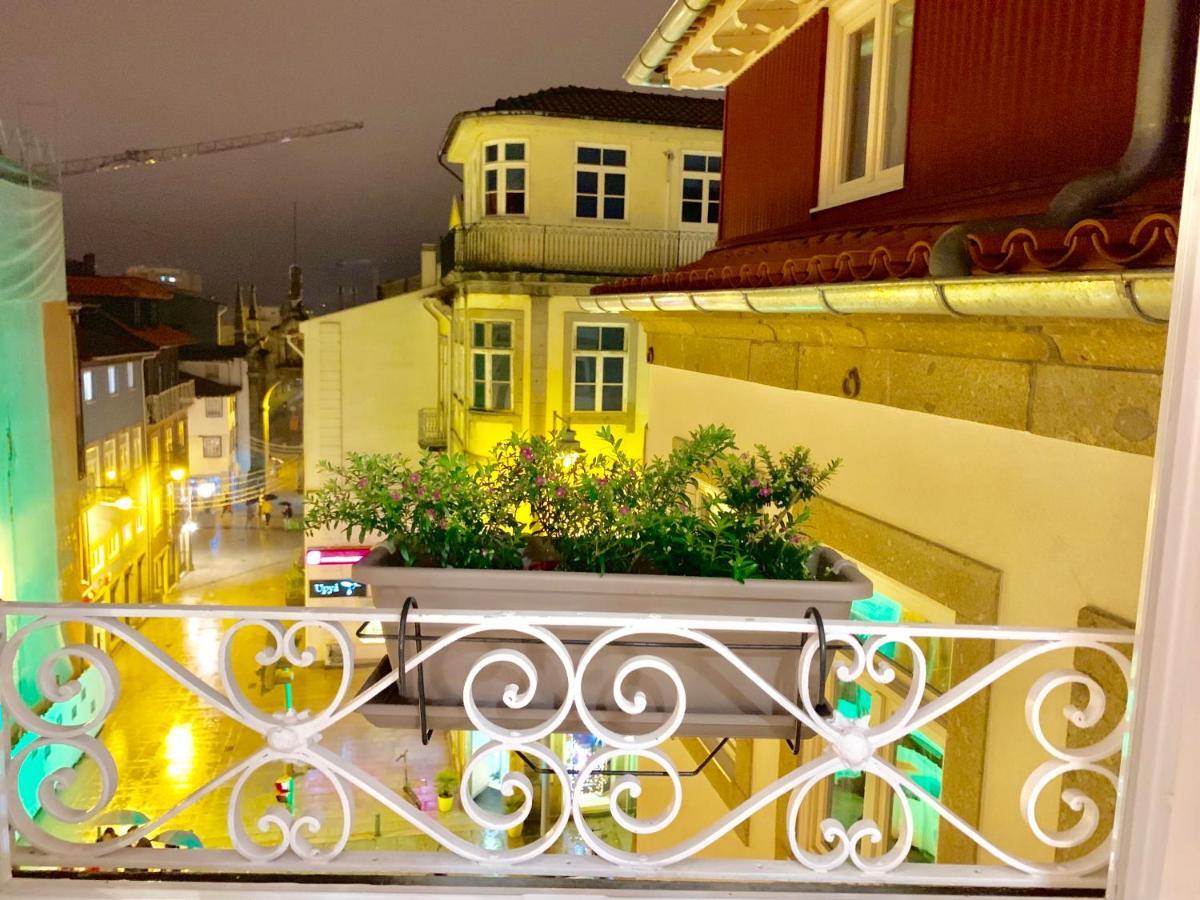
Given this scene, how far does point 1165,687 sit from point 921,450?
1.72m

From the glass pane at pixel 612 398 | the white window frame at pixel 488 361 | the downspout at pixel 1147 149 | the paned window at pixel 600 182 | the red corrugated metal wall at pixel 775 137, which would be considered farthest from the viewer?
the paned window at pixel 600 182

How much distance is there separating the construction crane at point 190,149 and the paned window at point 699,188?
162 feet

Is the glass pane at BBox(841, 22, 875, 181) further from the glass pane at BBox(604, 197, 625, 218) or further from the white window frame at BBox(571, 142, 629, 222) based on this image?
the glass pane at BBox(604, 197, 625, 218)

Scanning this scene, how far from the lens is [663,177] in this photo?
54.8ft

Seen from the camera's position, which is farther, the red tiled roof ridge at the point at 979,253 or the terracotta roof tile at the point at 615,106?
the terracotta roof tile at the point at 615,106

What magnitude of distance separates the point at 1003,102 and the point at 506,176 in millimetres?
13940

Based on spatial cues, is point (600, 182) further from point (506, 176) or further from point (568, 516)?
point (568, 516)

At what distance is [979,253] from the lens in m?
2.25

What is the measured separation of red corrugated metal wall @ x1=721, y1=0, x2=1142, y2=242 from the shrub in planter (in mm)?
1587

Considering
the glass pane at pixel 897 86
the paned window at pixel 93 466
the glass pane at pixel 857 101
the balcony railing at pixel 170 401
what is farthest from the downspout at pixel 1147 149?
the balcony railing at pixel 170 401

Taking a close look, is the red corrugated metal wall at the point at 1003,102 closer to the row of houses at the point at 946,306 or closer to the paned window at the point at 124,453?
the row of houses at the point at 946,306

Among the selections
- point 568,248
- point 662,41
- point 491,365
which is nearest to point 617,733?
point 662,41

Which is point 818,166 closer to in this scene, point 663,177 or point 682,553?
point 682,553

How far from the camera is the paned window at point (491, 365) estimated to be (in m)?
16.0
